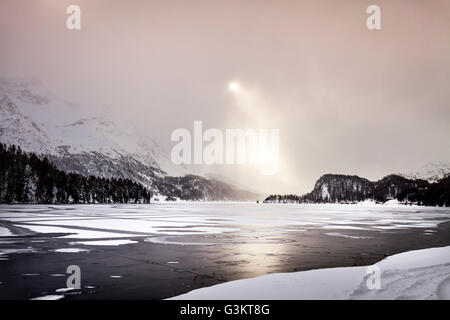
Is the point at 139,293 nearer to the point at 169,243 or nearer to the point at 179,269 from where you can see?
the point at 179,269

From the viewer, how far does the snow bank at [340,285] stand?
12.1m

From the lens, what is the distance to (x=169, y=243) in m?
27.3

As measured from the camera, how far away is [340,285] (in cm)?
1348

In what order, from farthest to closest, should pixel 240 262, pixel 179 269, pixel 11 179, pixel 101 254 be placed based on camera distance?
pixel 11 179, pixel 101 254, pixel 240 262, pixel 179 269

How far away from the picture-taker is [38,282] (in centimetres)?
1391

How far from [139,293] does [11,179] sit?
650 feet

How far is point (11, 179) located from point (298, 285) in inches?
7869

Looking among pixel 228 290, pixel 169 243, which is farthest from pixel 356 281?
pixel 169 243

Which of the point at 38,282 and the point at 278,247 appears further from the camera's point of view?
the point at 278,247

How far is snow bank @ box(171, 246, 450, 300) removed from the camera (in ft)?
39.5

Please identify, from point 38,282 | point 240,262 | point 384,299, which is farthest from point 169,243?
point 384,299
